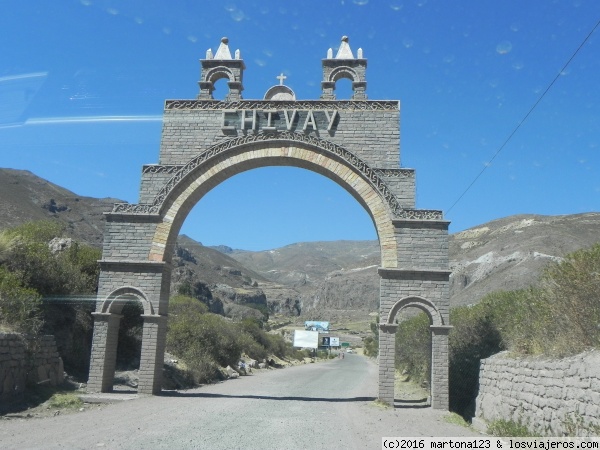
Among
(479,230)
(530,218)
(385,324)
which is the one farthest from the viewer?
(479,230)

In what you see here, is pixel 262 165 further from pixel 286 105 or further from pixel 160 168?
pixel 160 168

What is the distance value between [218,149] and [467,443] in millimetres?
9645

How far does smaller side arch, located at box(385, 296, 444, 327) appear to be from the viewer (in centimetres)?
1318

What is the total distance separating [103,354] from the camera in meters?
13.3

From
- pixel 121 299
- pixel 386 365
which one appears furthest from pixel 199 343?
pixel 386 365

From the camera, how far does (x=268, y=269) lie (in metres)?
186

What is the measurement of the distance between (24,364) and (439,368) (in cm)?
946

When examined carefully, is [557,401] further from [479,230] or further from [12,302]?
[479,230]

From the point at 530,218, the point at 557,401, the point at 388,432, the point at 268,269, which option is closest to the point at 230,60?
the point at 388,432

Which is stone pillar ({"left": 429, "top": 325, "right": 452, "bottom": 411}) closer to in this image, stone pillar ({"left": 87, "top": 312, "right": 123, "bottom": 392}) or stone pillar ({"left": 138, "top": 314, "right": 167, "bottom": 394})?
stone pillar ({"left": 138, "top": 314, "right": 167, "bottom": 394})

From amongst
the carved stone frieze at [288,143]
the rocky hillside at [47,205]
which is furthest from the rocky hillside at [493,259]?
the rocky hillside at [47,205]

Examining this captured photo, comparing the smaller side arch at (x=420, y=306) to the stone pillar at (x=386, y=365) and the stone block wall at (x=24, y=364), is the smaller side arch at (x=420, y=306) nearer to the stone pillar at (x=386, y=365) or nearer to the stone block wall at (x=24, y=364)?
the stone pillar at (x=386, y=365)

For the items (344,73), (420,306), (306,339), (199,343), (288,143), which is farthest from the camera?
(306,339)

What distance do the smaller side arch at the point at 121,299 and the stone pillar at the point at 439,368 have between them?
23.7 feet
